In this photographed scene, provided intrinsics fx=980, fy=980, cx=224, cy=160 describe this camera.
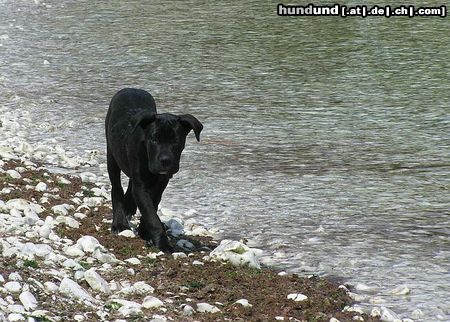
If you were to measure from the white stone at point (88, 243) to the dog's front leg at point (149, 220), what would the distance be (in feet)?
2.31

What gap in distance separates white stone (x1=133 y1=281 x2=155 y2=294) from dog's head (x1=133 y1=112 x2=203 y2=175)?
5.48 feet

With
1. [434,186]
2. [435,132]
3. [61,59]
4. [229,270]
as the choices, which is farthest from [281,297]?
[61,59]

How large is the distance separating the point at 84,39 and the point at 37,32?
2108 mm

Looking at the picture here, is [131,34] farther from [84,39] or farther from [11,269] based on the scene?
[11,269]

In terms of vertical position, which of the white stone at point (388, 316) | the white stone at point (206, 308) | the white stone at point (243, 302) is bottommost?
the white stone at point (388, 316)

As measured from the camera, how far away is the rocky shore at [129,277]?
829cm

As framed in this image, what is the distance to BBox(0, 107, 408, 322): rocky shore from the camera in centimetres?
829

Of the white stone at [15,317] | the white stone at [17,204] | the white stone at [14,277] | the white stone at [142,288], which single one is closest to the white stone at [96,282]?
Answer: the white stone at [142,288]

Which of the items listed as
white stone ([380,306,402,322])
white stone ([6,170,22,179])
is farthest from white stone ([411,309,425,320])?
white stone ([6,170,22,179])

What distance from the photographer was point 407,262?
10.6m

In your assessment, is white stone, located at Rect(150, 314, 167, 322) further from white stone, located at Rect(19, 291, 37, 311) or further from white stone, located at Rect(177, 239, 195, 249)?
white stone, located at Rect(177, 239, 195, 249)

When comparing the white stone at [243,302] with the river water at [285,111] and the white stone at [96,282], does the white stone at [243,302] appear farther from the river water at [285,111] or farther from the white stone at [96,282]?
the river water at [285,111]

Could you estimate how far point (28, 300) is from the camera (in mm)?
7938

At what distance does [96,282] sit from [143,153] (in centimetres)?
230
